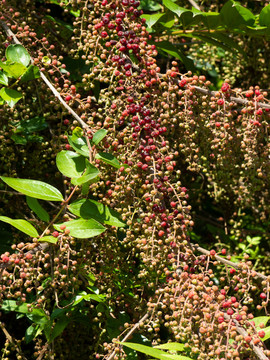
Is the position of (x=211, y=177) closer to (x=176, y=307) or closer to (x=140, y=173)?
(x=140, y=173)

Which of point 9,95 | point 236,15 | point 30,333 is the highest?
point 236,15

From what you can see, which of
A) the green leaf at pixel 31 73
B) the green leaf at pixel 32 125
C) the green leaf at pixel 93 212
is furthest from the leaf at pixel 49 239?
the green leaf at pixel 32 125

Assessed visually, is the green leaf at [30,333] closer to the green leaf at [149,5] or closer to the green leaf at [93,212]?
the green leaf at [93,212]

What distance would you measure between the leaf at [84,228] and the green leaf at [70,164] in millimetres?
146

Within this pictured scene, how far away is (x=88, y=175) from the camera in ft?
5.36

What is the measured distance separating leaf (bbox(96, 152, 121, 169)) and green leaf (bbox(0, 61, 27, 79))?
0.50m

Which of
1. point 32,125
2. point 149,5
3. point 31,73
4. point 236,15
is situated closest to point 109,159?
point 31,73

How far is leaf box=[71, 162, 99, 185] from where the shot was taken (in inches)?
63.7

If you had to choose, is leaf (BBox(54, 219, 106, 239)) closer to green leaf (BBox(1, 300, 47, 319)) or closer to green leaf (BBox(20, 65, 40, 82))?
green leaf (BBox(1, 300, 47, 319))

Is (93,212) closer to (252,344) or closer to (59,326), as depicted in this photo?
(59,326)

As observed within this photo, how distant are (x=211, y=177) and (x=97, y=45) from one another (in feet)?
3.15

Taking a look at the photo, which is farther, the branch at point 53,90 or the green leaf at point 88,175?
the branch at point 53,90

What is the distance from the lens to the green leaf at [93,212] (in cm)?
170

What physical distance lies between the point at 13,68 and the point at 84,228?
679mm
